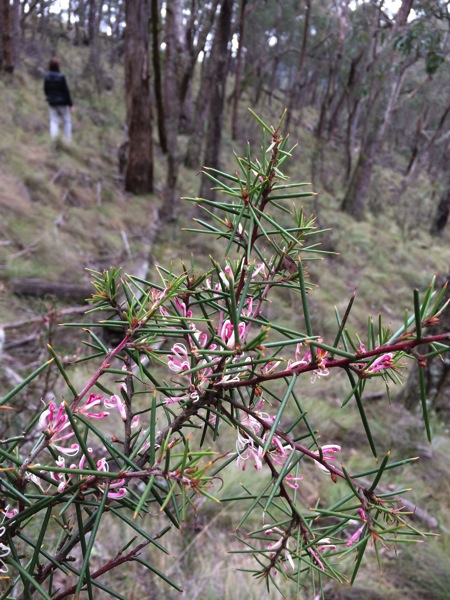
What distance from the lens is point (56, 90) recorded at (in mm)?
8039

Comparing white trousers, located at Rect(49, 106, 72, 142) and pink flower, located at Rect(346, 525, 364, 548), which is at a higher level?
pink flower, located at Rect(346, 525, 364, 548)

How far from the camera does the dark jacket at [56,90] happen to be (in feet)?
26.3

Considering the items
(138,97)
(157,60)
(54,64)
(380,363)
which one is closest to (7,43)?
(54,64)

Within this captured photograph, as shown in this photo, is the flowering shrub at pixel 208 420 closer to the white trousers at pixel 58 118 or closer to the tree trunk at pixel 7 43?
the white trousers at pixel 58 118

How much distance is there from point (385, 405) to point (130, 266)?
284cm

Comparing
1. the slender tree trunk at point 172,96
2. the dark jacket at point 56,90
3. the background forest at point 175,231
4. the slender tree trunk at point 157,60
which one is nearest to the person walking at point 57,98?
the dark jacket at point 56,90

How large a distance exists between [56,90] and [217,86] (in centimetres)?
290

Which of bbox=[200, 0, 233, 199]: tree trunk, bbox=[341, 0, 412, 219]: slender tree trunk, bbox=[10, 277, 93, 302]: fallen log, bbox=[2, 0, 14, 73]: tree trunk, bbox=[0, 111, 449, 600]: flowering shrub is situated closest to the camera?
bbox=[0, 111, 449, 600]: flowering shrub

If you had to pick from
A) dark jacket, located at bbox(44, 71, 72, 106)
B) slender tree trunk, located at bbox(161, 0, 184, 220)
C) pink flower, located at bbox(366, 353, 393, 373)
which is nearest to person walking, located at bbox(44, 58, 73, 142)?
dark jacket, located at bbox(44, 71, 72, 106)

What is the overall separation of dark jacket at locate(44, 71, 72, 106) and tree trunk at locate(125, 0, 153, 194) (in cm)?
131

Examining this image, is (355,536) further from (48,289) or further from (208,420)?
(48,289)

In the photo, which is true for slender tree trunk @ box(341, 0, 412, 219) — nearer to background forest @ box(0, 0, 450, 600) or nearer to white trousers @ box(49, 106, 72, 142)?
background forest @ box(0, 0, 450, 600)

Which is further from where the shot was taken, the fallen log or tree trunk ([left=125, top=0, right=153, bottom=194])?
tree trunk ([left=125, top=0, right=153, bottom=194])

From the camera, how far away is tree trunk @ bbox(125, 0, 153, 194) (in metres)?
7.15
